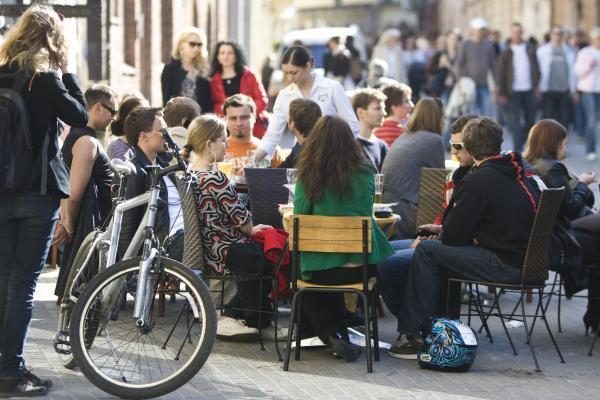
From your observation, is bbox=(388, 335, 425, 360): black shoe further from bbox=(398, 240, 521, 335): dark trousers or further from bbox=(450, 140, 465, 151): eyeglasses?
bbox=(450, 140, 465, 151): eyeglasses

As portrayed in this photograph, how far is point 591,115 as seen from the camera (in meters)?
23.9

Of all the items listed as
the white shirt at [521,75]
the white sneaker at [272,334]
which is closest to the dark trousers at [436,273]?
the white sneaker at [272,334]

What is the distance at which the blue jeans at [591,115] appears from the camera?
23.7 metres

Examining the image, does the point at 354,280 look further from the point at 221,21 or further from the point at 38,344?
the point at 221,21

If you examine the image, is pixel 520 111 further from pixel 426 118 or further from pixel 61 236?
pixel 61 236

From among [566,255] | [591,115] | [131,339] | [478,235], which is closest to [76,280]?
[131,339]

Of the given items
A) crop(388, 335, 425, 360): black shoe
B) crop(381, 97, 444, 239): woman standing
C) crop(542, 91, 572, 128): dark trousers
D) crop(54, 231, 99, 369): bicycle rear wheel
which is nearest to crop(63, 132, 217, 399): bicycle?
crop(54, 231, 99, 369): bicycle rear wheel

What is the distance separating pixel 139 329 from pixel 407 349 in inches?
73.9

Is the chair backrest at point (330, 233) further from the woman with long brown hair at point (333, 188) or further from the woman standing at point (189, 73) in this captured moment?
the woman standing at point (189, 73)

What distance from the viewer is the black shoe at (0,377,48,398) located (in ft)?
25.0

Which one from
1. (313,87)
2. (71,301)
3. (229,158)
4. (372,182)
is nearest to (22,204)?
(71,301)

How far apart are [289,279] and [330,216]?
71 cm

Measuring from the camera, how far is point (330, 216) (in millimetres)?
8664

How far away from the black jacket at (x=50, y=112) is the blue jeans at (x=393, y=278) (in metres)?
2.23
